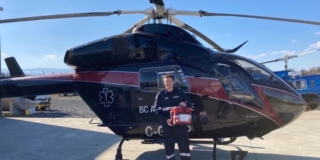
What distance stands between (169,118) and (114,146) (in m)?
3.61

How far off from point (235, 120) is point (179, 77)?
4.54ft

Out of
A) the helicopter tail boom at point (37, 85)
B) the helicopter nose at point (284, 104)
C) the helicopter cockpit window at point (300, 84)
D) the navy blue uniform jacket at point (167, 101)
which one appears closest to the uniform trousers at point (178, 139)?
the navy blue uniform jacket at point (167, 101)

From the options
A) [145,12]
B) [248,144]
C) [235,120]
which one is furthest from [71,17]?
[248,144]

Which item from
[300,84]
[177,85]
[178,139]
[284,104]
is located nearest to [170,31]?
[177,85]

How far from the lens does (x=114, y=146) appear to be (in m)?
7.61

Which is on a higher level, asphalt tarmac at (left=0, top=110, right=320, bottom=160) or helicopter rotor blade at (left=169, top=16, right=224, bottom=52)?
helicopter rotor blade at (left=169, top=16, right=224, bottom=52)

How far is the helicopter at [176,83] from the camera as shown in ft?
16.6

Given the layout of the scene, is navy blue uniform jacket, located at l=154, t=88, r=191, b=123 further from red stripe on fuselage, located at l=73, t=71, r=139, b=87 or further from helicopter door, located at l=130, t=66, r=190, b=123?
red stripe on fuselage, located at l=73, t=71, r=139, b=87

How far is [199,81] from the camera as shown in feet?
17.1

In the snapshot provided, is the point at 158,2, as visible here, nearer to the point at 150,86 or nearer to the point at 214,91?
the point at 150,86

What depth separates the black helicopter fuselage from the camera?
16.6 feet

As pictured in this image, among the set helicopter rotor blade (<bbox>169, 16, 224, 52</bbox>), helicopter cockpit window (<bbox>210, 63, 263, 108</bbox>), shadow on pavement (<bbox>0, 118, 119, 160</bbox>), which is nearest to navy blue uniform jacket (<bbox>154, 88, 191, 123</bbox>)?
helicopter cockpit window (<bbox>210, 63, 263, 108</bbox>)

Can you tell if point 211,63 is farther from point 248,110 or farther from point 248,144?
point 248,144

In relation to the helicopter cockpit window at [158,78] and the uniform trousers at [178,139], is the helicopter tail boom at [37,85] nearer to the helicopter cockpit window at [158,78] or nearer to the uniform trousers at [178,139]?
the helicopter cockpit window at [158,78]
